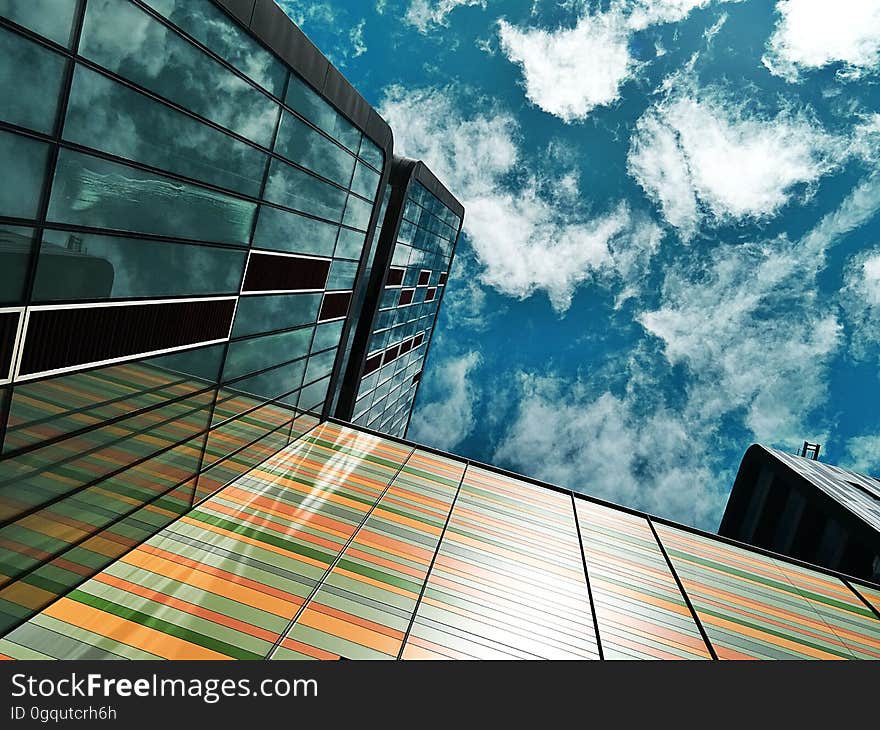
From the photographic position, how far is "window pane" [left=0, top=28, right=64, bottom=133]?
7.05m

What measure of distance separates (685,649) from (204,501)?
13677 mm

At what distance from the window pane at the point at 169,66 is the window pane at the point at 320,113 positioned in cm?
130

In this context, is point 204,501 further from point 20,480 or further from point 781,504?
point 781,504

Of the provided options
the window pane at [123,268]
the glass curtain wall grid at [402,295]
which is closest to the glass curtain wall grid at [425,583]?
the window pane at [123,268]

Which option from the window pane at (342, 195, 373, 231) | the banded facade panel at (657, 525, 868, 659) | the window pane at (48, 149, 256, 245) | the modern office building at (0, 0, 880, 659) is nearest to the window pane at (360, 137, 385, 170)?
the modern office building at (0, 0, 880, 659)

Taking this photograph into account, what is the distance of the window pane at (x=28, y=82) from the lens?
23.1 feet

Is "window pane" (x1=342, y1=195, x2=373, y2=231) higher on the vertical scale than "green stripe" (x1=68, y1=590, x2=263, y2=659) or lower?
higher

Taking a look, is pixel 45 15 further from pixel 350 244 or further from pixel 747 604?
→ pixel 747 604

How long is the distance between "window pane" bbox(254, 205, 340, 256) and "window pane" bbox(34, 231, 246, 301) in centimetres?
151

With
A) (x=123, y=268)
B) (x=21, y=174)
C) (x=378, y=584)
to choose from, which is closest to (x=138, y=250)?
(x=123, y=268)

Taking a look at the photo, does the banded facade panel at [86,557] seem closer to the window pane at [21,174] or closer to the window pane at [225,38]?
the window pane at [21,174]

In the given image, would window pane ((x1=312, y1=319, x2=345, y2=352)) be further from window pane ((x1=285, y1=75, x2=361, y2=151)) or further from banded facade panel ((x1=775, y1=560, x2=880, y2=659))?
banded facade panel ((x1=775, y1=560, x2=880, y2=659))

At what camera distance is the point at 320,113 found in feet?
53.8
